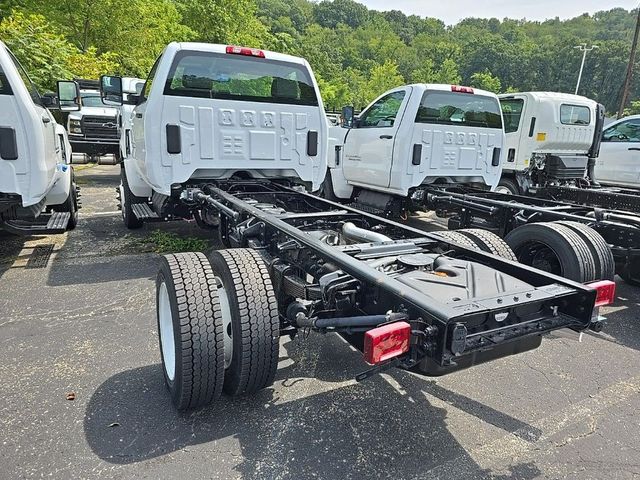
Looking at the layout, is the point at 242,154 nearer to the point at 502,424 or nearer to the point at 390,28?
the point at 502,424

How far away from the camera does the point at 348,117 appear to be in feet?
25.4

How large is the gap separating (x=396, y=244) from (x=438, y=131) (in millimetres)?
4088

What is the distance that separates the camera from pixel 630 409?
9.71ft

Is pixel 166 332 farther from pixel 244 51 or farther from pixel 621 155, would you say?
pixel 621 155

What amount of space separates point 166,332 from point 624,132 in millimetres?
9309

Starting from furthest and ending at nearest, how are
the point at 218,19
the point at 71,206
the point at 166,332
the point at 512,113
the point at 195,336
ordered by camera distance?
→ the point at 218,19 → the point at 512,113 → the point at 71,206 → the point at 166,332 → the point at 195,336

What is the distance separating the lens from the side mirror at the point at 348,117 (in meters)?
7.68

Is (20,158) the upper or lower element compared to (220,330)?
upper

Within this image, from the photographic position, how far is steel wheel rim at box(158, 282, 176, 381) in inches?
113

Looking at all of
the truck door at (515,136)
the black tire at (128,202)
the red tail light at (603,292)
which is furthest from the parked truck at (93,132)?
the red tail light at (603,292)

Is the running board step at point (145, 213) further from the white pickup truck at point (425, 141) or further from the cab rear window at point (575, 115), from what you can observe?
the cab rear window at point (575, 115)

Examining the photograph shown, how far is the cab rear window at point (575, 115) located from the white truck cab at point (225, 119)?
5.83 meters

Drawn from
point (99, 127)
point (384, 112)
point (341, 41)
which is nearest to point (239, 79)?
point (384, 112)

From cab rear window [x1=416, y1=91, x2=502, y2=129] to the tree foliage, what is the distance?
10174 millimetres
